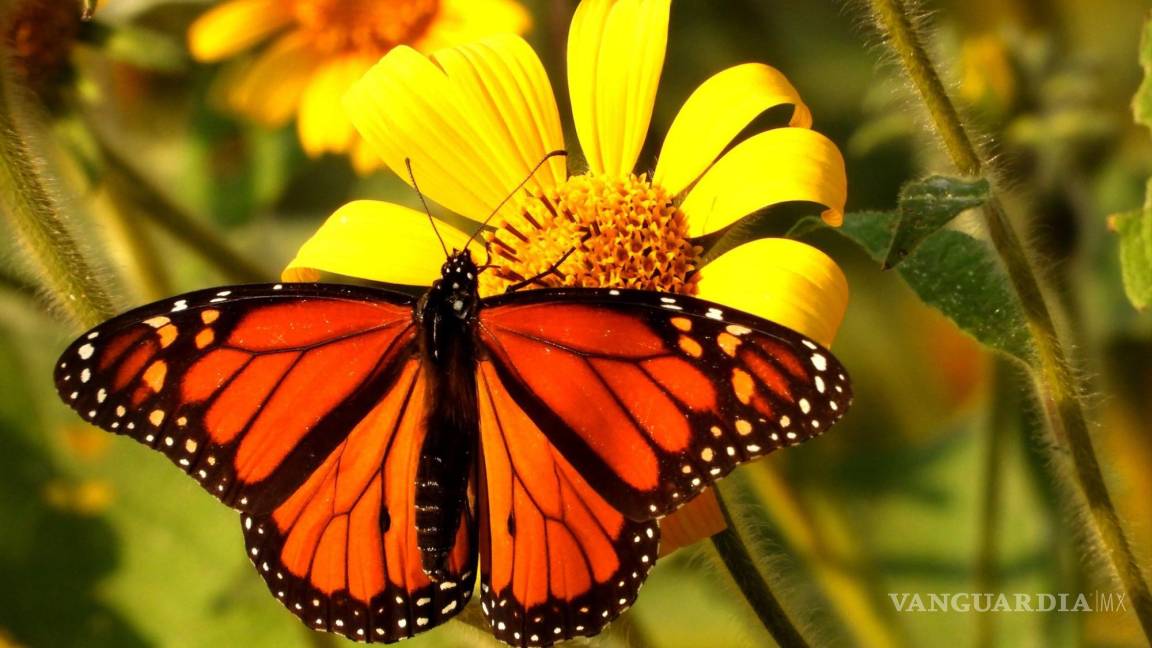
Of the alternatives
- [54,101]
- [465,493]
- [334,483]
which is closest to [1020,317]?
[465,493]

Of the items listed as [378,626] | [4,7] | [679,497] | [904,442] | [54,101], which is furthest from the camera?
[904,442]

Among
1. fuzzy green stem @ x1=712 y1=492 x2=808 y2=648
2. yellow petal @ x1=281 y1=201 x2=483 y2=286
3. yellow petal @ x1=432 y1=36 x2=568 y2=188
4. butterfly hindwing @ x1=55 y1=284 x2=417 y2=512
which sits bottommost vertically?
fuzzy green stem @ x1=712 y1=492 x2=808 y2=648

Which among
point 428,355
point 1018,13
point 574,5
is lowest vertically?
point 428,355

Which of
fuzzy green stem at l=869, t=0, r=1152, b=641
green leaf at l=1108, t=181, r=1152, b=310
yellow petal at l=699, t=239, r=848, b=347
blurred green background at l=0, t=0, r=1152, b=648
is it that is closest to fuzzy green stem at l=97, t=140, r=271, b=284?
blurred green background at l=0, t=0, r=1152, b=648

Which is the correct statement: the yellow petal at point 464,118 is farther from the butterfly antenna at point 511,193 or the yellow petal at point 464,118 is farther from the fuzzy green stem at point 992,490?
the fuzzy green stem at point 992,490

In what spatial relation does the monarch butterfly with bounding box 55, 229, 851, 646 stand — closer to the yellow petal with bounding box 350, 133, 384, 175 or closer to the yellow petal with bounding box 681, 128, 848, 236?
the yellow petal with bounding box 681, 128, 848, 236

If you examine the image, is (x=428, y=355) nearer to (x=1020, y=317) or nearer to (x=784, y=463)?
(x=1020, y=317)

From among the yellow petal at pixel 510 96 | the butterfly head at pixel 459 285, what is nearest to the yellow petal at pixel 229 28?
the yellow petal at pixel 510 96
